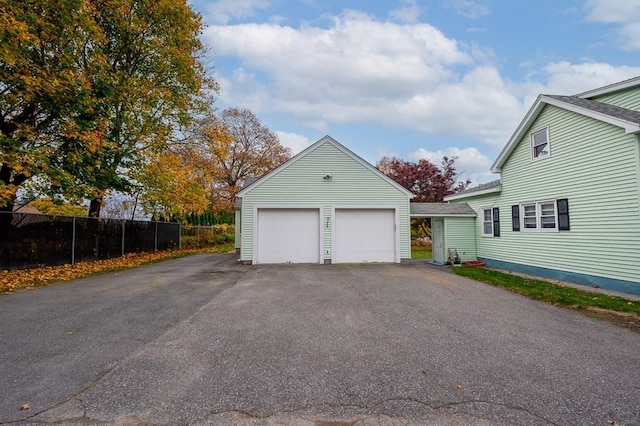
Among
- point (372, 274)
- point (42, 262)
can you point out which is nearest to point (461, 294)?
point (372, 274)

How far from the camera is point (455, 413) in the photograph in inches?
101

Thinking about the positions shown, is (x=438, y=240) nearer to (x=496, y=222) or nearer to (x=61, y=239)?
(x=496, y=222)

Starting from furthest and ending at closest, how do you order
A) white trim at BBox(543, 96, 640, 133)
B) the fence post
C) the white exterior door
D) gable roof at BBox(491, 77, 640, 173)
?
the white exterior door < the fence post < gable roof at BBox(491, 77, 640, 173) < white trim at BBox(543, 96, 640, 133)

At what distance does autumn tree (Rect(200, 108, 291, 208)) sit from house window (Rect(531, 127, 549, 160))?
21281mm

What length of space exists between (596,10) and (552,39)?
5.09 feet

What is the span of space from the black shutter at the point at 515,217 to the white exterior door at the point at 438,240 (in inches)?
115

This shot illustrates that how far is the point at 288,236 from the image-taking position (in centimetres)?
1295

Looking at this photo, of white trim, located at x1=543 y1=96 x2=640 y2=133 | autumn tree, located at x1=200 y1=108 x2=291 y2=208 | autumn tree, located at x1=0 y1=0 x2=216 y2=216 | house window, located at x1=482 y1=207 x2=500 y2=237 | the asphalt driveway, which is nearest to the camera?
the asphalt driveway

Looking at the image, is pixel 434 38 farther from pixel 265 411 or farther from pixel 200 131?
pixel 265 411

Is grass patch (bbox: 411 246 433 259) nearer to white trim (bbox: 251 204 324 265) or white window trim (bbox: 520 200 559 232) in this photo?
white window trim (bbox: 520 200 559 232)

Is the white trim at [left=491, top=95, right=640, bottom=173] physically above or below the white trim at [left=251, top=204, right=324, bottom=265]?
above

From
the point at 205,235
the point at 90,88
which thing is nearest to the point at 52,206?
the point at 90,88

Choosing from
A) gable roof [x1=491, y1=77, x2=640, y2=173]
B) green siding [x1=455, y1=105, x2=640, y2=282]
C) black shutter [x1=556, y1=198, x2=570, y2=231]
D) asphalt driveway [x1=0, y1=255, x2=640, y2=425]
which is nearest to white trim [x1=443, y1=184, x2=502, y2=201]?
green siding [x1=455, y1=105, x2=640, y2=282]

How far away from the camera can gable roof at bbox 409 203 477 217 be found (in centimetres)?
1361
